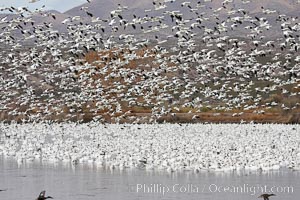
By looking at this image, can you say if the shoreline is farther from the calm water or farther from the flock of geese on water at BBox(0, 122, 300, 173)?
the calm water

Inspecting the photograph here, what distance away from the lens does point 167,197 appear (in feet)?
81.8

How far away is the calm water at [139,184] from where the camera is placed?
25.3 metres

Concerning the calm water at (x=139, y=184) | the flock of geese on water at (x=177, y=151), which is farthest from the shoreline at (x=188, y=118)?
the calm water at (x=139, y=184)

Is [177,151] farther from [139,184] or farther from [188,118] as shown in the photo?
[188,118]

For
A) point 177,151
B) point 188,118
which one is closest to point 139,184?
point 177,151

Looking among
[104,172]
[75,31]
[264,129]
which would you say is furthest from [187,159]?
[264,129]

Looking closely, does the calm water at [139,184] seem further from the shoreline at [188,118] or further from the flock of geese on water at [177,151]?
the shoreline at [188,118]

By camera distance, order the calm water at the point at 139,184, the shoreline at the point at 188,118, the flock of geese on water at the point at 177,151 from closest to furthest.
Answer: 1. the calm water at the point at 139,184
2. the flock of geese on water at the point at 177,151
3. the shoreline at the point at 188,118

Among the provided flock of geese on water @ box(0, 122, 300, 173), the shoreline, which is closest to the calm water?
flock of geese on water @ box(0, 122, 300, 173)

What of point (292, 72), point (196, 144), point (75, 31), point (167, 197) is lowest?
point (167, 197)

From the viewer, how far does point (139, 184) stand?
27.6m

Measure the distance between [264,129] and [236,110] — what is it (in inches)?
825

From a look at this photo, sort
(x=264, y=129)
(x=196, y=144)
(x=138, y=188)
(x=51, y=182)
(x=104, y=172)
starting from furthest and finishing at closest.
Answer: (x=264, y=129), (x=196, y=144), (x=104, y=172), (x=51, y=182), (x=138, y=188)

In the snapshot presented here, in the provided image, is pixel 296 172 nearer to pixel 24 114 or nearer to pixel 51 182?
pixel 51 182
